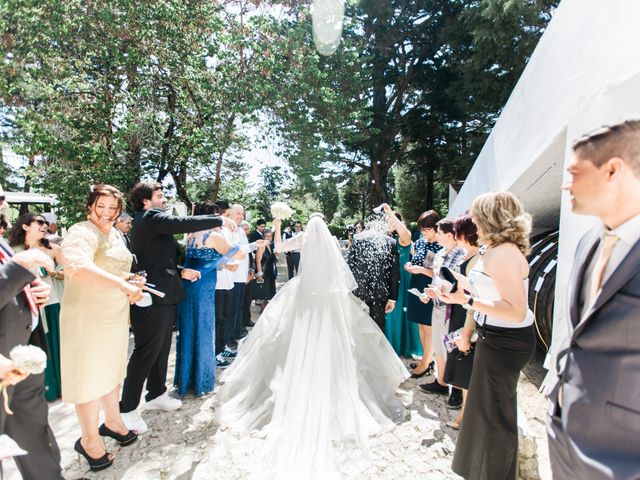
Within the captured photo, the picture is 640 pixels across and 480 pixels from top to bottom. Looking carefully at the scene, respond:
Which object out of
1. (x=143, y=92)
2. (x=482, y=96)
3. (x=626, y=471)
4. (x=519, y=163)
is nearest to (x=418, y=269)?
(x=519, y=163)

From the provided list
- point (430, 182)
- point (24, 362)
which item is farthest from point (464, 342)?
point (430, 182)

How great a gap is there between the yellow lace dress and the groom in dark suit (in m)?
2.77

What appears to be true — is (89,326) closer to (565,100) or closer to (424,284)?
(424,284)

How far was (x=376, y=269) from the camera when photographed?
4727 mm

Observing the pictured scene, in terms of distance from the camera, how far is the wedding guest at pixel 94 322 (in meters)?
2.60

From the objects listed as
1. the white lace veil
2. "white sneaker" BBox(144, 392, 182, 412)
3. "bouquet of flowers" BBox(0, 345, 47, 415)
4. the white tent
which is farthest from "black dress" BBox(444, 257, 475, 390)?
"bouquet of flowers" BBox(0, 345, 47, 415)

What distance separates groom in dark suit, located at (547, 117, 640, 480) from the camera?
1208 millimetres

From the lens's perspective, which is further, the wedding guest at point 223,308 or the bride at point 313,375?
the wedding guest at point 223,308

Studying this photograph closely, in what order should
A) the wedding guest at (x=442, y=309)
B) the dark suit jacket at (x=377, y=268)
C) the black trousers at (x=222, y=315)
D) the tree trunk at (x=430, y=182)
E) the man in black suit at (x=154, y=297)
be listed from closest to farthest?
the man in black suit at (x=154, y=297) → the wedding guest at (x=442, y=309) → the dark suit jacket at (x=377, y=268) → the black trousers at (x=222, y=315) → the tree trunk at (x=430, y=182)

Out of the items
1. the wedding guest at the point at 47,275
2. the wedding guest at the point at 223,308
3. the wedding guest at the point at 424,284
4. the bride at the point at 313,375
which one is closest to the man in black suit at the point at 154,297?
the bride at the point at 313,375

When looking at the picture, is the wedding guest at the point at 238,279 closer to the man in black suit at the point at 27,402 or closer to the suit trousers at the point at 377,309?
the suit trousers at the point at 377,309

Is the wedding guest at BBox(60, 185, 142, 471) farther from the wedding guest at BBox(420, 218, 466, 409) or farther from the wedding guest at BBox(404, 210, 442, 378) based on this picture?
the wedding guest at BBox(404, 210, 442, 378)

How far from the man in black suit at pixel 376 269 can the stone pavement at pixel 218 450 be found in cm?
137

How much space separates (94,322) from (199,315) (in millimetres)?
1334
